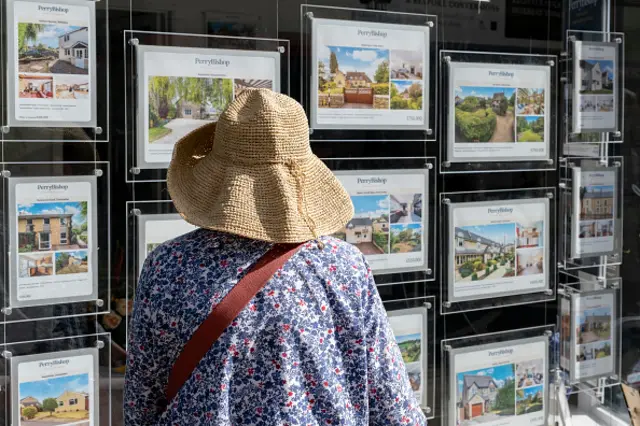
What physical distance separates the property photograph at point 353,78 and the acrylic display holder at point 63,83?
3.72ft

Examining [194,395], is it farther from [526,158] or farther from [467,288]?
[526,158]

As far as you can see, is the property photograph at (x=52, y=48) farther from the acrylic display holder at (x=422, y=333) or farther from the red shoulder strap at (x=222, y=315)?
the acrylic display holder at (x=422, y=333)

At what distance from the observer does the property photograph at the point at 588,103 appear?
17.6 feet

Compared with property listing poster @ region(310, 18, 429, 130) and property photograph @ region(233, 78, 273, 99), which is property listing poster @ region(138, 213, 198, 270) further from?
property listing poster @ region(310, 18, 429, 130)

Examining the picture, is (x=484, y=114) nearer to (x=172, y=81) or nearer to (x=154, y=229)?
(x=172, y=81)

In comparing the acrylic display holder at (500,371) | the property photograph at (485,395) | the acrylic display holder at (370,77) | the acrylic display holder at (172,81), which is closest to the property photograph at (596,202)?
the acrylic display holder at (500,371)

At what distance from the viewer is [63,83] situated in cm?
394

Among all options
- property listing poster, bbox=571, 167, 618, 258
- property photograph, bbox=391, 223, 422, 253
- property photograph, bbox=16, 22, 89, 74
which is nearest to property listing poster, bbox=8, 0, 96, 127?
property photograph, bbox=16, 22, 89, 74

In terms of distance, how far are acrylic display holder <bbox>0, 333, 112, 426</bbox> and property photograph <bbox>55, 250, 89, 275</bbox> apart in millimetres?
318

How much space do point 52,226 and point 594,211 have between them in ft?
10.9

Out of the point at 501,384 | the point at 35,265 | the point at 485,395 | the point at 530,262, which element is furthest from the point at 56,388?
the point at 530,262

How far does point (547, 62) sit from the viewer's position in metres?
5.27

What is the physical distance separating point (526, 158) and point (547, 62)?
0.60 m

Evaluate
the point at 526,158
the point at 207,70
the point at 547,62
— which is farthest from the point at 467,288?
the point at 207,70
